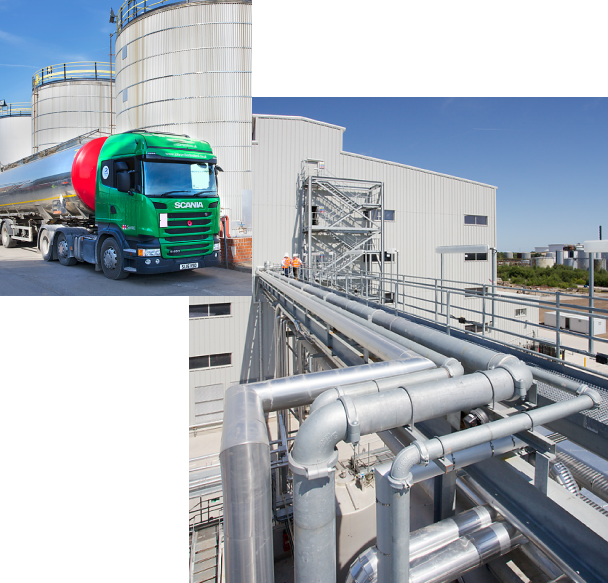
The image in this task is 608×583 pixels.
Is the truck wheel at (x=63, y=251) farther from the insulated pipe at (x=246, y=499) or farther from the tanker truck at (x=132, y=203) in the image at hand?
the insulated pipe at (x=246, y=499)

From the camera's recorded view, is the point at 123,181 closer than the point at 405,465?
No

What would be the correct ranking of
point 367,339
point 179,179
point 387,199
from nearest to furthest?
point 367,339 < point 179,179 < point 387,199

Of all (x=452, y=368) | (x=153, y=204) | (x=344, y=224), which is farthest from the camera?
(x=344, y=224)

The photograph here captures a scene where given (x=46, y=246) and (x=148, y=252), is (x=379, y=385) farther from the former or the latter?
(x=46, y=246)

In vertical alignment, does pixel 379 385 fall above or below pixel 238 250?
below

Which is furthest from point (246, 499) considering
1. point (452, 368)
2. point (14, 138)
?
point (14, 138)

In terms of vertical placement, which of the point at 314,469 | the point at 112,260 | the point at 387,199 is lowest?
the point at 314,469

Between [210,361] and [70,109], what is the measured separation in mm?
13442

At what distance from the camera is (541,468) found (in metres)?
2.66

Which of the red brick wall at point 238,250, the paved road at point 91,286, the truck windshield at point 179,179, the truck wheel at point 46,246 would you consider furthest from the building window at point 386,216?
the truck wheel at point 46,246

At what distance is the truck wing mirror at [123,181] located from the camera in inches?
388

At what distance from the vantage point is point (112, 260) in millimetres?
10609

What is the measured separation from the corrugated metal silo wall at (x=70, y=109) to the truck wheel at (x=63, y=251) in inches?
291

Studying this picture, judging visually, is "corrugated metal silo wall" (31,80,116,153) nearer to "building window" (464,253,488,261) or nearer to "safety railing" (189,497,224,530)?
"safety railing" (189,497,224,530)
